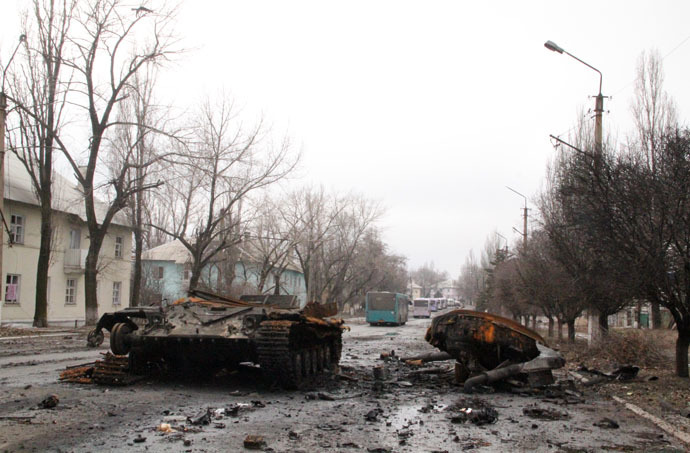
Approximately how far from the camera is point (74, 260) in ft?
120

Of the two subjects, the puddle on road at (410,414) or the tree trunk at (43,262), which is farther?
the tree trunk at (43,262)

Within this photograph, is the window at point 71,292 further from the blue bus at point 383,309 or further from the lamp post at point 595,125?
the lamp post at point 595,125

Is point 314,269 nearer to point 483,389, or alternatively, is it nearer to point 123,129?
point 123,129

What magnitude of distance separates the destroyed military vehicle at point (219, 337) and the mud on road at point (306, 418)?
1.24 feet

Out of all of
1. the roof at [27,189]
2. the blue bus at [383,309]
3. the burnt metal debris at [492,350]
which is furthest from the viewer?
the blue bus at [383,309]

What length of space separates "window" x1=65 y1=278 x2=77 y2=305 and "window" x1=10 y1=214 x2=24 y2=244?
16.3 ft

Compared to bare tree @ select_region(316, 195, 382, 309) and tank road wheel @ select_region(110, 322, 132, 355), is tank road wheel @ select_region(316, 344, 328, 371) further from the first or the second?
bare tree @ select_region(316, 195, 382, 309)

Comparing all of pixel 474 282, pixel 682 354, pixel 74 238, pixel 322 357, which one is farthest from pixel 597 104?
pixel 474 282

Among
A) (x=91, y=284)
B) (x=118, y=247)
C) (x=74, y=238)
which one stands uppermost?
(x=74, y=238)

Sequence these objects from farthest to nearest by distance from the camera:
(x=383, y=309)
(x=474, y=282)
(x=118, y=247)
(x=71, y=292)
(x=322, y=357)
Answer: (x=474, y=282), (x=383, y=309), (x=118, y=247), (x=71, y=292), (x=322, y=357)

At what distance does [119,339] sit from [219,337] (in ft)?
5.58

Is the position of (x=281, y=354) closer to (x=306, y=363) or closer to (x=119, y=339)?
(x=306, y=363)

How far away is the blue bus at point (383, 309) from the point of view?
46125 mm

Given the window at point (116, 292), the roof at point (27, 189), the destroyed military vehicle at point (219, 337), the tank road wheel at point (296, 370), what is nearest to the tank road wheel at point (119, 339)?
the destroyed military vehicle at point (219, 337)
